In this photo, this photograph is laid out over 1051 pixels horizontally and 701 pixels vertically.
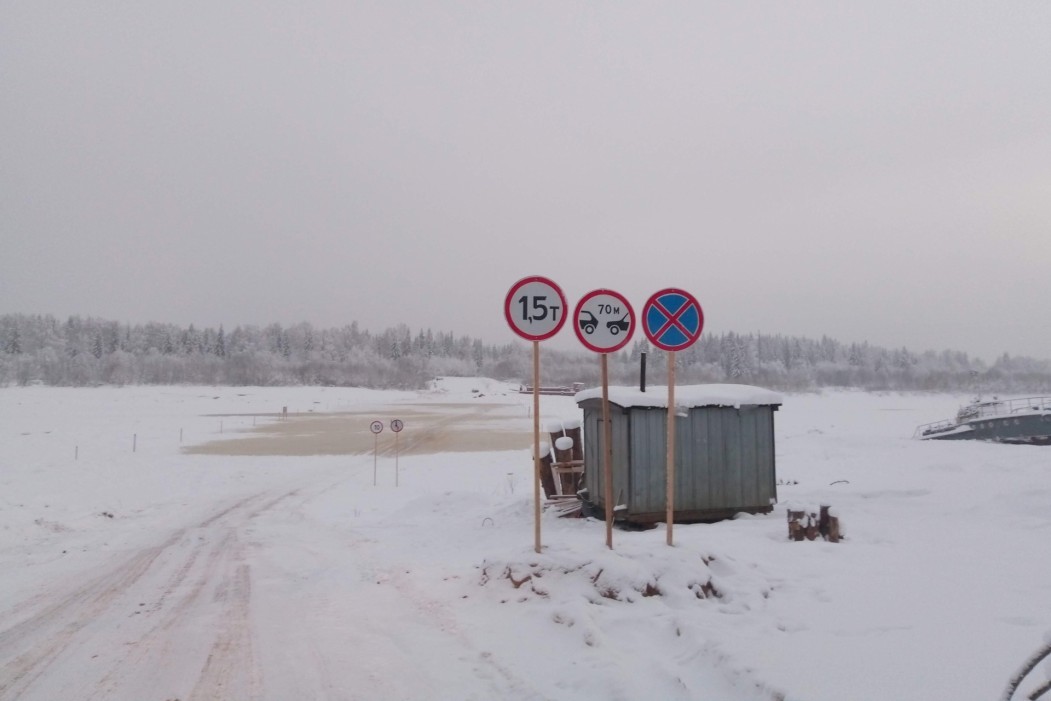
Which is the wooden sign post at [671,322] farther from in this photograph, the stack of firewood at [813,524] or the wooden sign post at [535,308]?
the stack of firewood at [813,524]

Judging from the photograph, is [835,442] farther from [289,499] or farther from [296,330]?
[296,330]

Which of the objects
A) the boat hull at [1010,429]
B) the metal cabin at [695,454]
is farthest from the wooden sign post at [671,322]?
the boat hull at [1010,429]

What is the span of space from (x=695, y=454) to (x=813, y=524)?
2.22 m

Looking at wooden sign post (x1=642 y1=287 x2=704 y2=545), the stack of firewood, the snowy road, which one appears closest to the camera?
the snowy road

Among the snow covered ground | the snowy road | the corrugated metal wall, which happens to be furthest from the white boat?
the snowy road

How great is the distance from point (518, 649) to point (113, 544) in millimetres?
8842

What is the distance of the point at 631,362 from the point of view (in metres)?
159

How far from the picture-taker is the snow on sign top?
10.0 meters

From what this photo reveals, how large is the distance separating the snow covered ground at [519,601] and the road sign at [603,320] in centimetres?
230

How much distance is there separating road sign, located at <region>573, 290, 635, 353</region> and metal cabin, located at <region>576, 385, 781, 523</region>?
2886mm

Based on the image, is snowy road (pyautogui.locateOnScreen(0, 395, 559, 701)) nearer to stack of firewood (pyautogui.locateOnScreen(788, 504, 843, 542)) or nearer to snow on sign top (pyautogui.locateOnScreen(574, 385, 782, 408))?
snow on sign top (pyautogui.locateOnScreen(574, 385, 782, 408))

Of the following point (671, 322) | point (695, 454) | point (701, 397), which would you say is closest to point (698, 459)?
point (695, 454)

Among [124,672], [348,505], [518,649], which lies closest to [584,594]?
[518,649]

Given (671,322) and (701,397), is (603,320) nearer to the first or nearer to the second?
(671,322)
